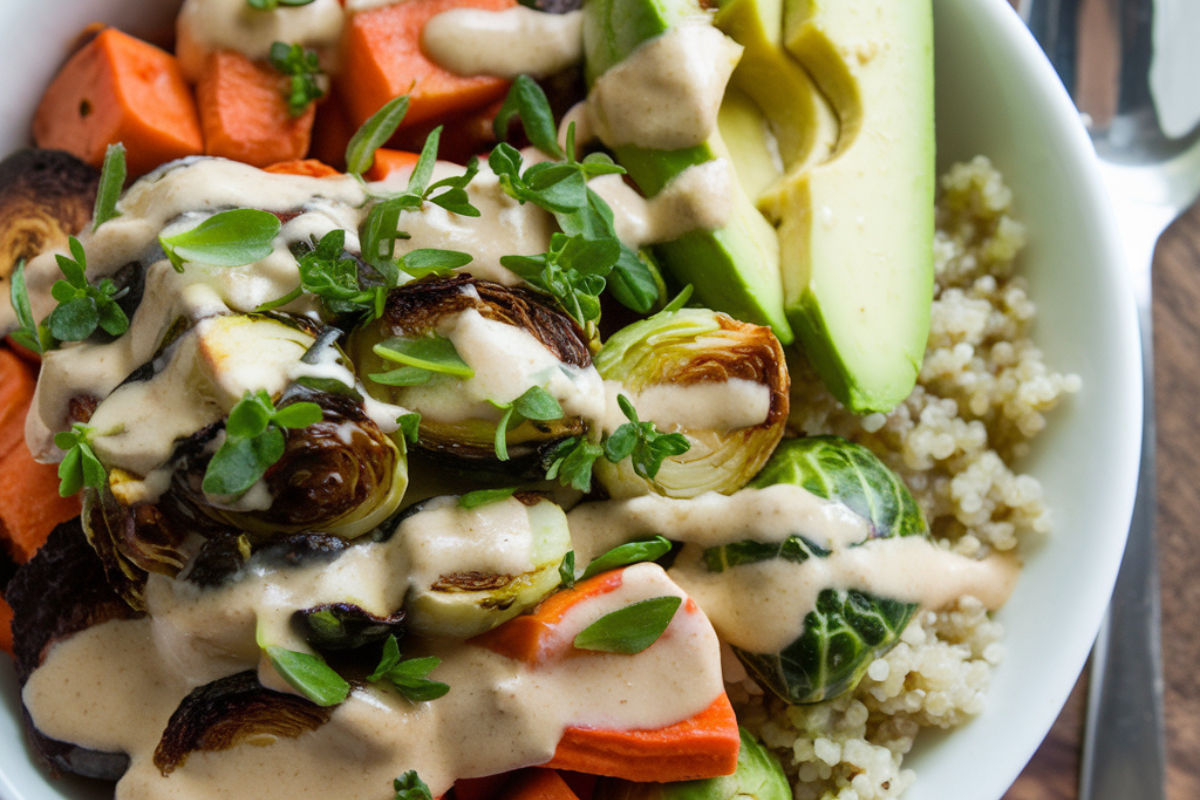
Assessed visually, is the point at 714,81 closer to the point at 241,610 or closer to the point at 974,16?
the point at 974,16

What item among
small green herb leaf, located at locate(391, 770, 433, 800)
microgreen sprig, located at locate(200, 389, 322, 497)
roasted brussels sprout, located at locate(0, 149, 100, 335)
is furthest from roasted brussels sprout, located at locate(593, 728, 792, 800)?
roasted brussels sprout, located at locate(0, 149, 100, 335)

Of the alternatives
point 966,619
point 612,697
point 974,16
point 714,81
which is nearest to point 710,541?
point 612,697

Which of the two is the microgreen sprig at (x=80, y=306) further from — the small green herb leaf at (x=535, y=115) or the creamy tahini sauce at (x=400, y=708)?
the small green herb leaf at (x=535, y=115)

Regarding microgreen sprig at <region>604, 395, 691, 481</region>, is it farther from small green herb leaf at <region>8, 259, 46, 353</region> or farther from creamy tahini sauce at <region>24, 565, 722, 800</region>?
small green herb leaf at <region>8, 259, 46, 353</region>

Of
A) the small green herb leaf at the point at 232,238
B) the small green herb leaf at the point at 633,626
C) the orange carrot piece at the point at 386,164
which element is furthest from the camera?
the orange carrot piece at the point at 386,164

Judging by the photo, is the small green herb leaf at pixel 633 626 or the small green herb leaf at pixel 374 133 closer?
the small green herb leaf at pixel 633 626

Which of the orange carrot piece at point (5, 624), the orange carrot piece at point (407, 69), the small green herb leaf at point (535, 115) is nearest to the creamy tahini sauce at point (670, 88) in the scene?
the small green herb leaf at point (535, 115)

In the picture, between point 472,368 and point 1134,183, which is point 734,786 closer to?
point 472,368

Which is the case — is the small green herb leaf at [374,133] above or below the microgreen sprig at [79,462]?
above
